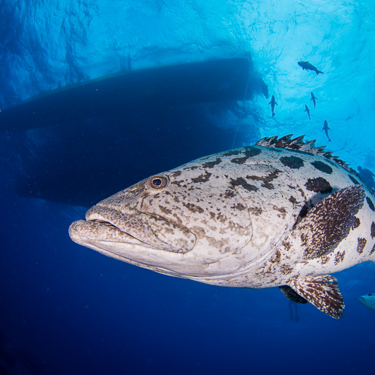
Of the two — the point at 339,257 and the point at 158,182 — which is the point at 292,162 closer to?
the point at 339,257

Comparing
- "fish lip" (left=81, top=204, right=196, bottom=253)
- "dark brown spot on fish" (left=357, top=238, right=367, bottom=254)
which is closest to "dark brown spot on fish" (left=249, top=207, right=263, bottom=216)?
"fish lip" (left=81, top=204, right=196, bottom=253)

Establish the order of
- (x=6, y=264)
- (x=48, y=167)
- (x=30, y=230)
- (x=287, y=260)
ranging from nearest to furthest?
1. (x=287, y=260)
2. (x=48, y=167)
3. (x=30, y=230)
4. (x=6, y=264)

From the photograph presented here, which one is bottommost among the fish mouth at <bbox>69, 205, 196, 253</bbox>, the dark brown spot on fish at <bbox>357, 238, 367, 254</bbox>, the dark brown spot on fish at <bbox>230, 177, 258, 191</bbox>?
the dark brown spot on fish at <bbox>357, 238, 367, 254</bbox>

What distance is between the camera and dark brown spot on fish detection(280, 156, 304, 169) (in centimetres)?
242

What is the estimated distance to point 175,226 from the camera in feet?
5.44

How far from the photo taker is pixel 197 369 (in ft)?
156

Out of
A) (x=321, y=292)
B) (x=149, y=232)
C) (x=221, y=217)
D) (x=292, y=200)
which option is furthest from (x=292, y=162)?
(x=149, y=232)

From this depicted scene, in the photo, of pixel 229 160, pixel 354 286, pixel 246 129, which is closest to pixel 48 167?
pixel 246 129

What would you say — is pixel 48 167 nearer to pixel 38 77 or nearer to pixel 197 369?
pixel 38 77

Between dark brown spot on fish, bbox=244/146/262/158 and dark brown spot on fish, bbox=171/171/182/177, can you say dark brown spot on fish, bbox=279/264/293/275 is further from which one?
dark brown spot on fish, bbox=171/171/182/177

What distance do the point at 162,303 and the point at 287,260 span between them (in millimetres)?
61274

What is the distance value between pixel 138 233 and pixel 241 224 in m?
0.91

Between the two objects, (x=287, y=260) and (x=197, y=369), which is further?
(x=197, y=369)

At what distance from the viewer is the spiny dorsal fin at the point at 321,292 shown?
7.57 feet
